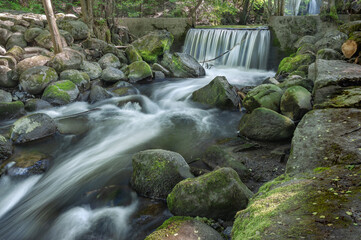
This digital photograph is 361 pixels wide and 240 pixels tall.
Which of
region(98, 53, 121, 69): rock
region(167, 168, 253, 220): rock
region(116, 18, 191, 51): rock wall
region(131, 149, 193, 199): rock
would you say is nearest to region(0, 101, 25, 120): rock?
region(98, 53, 121, 69): rock

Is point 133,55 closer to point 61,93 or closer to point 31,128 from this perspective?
point 61,93

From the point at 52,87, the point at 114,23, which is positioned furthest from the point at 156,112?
the point at 114,23

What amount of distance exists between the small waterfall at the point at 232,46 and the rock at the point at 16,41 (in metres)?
8.62

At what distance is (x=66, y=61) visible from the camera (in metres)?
9.38

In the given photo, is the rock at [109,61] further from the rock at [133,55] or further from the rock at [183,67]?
the rock at [183,67]

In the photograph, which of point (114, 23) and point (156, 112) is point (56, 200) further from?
point (114, 23)

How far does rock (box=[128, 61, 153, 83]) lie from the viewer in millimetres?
10445

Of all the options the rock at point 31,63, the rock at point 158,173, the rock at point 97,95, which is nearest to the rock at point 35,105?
the rock at point 97,95

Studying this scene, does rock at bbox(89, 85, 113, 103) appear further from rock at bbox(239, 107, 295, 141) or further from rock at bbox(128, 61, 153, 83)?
rock at bbox(239, 107, 295, 141)

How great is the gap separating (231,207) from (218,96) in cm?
498

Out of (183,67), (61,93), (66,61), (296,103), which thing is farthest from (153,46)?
(296,103)

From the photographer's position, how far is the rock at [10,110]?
7.05 meters

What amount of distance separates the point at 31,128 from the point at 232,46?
34.5 ft

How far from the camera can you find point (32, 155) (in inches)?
200
